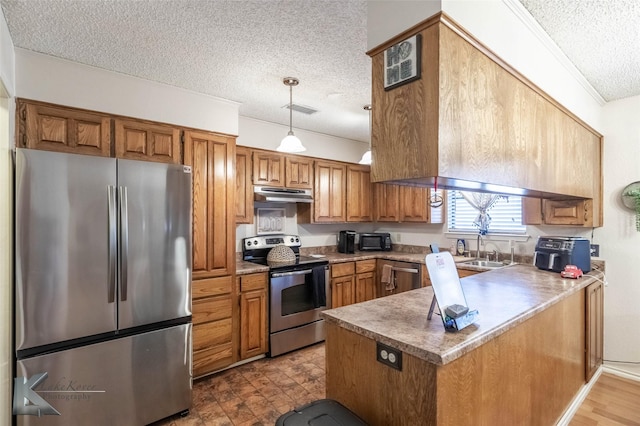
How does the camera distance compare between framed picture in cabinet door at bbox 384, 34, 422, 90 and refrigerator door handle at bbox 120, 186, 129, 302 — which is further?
refrigerator door handle at bbox 120, 186, 129, 302

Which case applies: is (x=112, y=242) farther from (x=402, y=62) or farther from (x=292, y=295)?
(x=402, y=62)

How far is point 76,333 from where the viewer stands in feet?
6.16

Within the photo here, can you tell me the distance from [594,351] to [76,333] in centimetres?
396

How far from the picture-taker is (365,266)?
13.3 ft

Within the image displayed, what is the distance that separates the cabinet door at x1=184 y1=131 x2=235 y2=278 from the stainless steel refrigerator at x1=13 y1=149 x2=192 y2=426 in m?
0.38

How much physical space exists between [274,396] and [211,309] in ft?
2.97

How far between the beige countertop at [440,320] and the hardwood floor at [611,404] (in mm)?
941

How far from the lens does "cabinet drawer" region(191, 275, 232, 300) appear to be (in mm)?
2682

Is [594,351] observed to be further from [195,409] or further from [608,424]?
[195,409]

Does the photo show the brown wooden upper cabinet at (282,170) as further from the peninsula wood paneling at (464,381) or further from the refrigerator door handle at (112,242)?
the peninsula wood paneling at (464,381)

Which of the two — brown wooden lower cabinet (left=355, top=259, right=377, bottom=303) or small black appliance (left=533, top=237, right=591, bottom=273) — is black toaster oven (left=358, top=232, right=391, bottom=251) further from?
small black appliance (left=533, top=237, right=591, bottom=273)

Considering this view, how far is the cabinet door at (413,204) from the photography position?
4.12 metres

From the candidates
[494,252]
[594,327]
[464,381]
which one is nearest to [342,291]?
[494,252]

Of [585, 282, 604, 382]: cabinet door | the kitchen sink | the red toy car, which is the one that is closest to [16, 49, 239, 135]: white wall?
the kitchen sink
